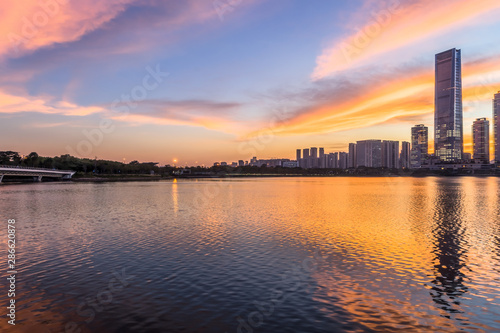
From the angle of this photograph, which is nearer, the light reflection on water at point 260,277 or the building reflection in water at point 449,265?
the light reflection on water at point 260,277

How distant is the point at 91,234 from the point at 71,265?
13906 mm

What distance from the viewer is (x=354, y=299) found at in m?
19.1

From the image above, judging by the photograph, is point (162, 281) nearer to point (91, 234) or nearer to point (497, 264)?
point (91, 234)

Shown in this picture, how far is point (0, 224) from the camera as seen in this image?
4503 cm

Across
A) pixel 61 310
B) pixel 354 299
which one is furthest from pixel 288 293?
pixel 61 310

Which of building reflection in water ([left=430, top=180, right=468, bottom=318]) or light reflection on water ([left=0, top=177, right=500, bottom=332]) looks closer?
light reflection on water ([left=0, top=177, right=500, bottom=332])

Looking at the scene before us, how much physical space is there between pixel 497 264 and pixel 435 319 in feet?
48.2

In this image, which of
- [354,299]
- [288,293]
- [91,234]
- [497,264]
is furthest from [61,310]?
[497,264]

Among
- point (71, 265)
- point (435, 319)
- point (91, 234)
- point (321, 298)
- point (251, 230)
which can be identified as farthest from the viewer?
point (251, 230)

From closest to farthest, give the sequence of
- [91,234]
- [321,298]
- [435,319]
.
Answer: [435,319] → [321,298] → [91,234]

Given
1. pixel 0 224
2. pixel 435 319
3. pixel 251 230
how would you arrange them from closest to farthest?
pixel 435 319 < pixel 251 230 < pixel 0 224

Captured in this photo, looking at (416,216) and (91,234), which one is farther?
(416,216)

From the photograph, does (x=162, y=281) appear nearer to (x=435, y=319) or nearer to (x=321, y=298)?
(x=321, y=298)

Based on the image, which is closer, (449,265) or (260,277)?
(260,277)
